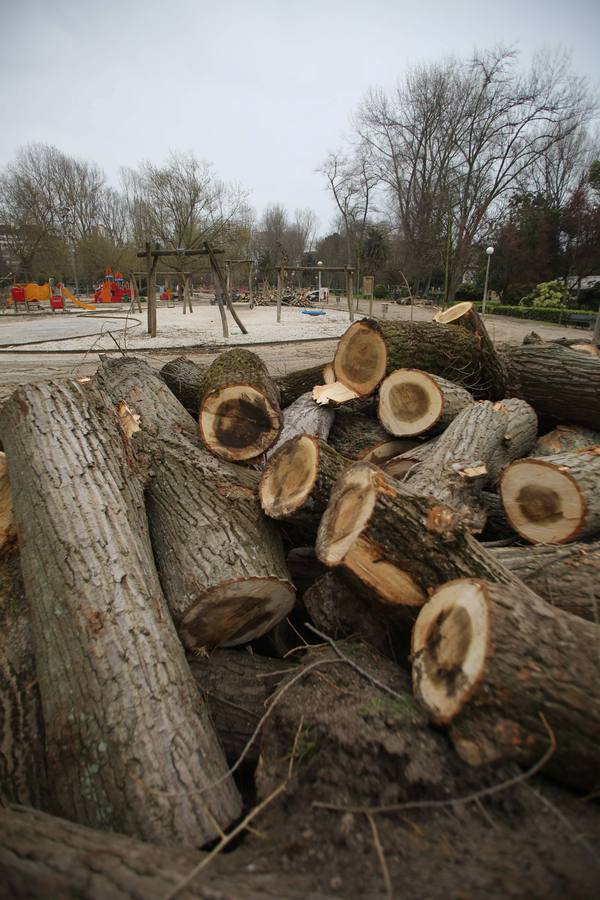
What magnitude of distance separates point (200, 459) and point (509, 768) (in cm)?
220

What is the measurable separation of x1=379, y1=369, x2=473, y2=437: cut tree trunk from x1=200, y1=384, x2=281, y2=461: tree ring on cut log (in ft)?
3.25

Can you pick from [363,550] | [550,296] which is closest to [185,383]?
[363,550]

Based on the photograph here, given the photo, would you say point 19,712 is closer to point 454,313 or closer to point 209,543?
point 209,543

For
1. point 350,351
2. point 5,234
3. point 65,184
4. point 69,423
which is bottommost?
point 69,423

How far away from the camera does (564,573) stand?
227 cm

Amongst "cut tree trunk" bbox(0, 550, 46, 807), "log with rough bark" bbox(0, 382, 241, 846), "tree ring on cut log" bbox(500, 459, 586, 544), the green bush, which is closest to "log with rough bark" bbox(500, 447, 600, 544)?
"tree ring on cut log" bbox(500, 459, 586, 544)

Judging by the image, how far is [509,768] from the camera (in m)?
1.51

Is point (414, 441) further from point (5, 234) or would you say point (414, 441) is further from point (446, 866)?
point (5, 234)

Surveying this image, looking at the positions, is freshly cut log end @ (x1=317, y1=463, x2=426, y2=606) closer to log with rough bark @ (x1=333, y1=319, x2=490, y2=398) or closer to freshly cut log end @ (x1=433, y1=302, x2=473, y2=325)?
log with rough bark @ (x1=333, y1=319, x2=490, y2=398)

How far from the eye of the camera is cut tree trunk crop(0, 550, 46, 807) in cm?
179

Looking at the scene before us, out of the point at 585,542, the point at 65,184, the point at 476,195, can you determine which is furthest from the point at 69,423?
the point at 65,184

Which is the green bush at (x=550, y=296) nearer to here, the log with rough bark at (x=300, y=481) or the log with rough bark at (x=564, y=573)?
the log with rough bark at (x=564, y=573)

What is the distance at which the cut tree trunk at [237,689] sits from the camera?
6.56 ft

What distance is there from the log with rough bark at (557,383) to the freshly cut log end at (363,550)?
283 cm
